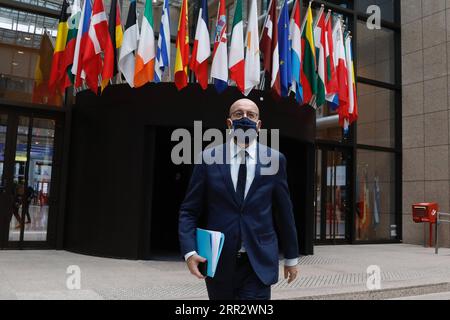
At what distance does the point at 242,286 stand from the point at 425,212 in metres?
11.1

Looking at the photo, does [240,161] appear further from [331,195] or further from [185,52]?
[331,195]

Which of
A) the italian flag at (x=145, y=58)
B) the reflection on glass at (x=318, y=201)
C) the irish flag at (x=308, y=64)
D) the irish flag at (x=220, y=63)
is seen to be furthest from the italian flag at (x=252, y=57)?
the reflection on glass at (x=318, y=201)

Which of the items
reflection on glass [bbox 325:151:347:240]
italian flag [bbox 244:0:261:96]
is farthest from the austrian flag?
reflection on glass [bbox 325:151:347:240]

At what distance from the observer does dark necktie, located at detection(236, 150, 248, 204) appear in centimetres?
294

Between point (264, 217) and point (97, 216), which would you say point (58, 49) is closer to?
point (97, 216)

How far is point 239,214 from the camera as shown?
2928 mm

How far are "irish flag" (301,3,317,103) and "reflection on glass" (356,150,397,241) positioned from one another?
4.77 meters

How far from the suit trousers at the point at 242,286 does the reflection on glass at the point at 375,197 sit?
38.3 ft

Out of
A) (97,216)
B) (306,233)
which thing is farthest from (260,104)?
(97,216)

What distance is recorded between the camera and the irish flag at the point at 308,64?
1014 cm

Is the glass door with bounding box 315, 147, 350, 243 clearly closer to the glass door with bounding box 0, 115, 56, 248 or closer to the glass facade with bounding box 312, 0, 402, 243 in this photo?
the glass facade with bounding box 312, 0, 402, 243

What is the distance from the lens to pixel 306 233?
10641 mm

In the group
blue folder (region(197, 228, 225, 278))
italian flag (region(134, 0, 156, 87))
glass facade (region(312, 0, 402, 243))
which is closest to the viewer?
blue folder (region(197, 228, 225, 278))

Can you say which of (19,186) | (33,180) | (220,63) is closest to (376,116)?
(220,63)
